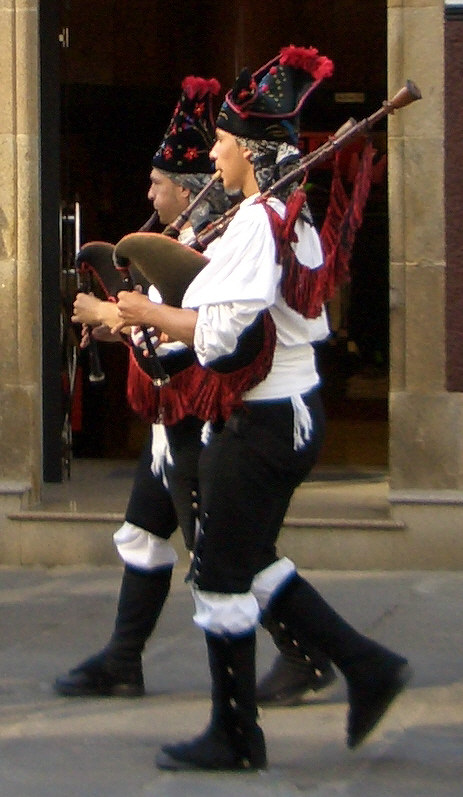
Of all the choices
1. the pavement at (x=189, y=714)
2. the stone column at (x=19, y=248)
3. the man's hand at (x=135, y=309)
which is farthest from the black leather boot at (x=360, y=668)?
the stone column at (x=19, y=248)

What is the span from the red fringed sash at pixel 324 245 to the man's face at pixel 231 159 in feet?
0.54

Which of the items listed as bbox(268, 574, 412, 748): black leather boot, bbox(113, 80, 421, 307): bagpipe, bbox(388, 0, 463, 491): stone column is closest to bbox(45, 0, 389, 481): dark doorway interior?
bbox(388, 0, 463, 491): stone column

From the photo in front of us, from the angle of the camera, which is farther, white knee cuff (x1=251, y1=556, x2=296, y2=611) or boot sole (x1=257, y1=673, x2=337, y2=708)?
boot sole (x1=257, y1=673, x2=337, y2=708)

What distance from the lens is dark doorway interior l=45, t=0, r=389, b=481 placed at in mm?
10086

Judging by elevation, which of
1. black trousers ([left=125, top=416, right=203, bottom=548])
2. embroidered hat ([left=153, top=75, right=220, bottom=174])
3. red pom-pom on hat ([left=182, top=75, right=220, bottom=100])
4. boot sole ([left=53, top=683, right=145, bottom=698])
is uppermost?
red pom-pom on hat ([left=182, top=75, right=220, bottom=100])

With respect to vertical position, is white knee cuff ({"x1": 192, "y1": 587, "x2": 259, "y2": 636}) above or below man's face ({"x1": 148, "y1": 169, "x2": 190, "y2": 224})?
below

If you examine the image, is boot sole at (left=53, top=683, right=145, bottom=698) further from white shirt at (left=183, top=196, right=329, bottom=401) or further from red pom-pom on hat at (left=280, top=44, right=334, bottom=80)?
red pom-pom on hat at (left=280, top=44, right=334, bottom=80)

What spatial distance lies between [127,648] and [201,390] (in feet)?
3.88

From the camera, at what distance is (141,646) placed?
16.8 feet

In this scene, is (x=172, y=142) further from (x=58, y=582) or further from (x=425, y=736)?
(x=58, y=582)

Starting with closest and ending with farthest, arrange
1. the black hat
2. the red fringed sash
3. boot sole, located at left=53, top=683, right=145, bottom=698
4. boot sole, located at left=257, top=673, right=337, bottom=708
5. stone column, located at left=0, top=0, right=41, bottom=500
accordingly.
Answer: the red fringed sash < the black hat < boot sole, located at left=257, top=673, right=337, bottom=708 < boot sole, located at left=53, top=683, right=145, bottom=698 < stone column, located at left=0, top=0, right=41, bottom=500

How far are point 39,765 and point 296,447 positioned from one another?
3.83 feet

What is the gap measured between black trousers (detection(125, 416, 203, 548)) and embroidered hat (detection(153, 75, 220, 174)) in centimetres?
93

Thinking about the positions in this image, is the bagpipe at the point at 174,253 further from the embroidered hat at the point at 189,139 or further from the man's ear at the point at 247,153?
the embroidered hat at the point at 189,139
